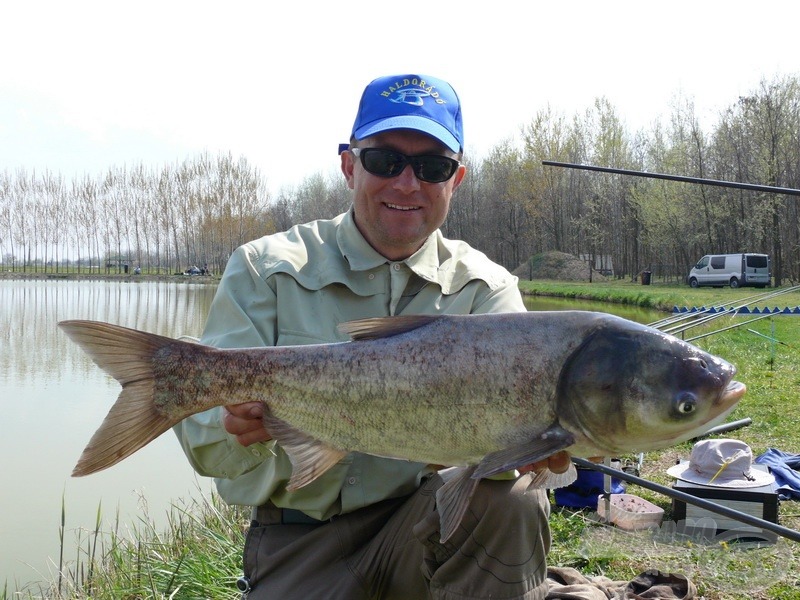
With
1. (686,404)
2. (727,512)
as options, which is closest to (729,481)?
(727,512)

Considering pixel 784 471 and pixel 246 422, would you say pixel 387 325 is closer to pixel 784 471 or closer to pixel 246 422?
pixel 246 422

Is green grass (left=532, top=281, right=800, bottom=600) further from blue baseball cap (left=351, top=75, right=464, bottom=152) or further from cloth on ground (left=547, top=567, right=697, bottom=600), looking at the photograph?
blue baseball cap (left=351, top=75, right=464, bottom=152)

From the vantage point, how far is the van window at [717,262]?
33.7 metres

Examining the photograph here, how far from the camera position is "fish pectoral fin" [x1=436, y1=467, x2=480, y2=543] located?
90.0 inches

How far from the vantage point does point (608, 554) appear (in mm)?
3908


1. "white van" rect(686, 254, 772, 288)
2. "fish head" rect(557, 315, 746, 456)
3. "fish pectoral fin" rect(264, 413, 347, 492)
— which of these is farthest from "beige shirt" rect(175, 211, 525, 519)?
"white van" rect(686, 254, 772, 288)

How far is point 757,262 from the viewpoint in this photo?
1289 inches

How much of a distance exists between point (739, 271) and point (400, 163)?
33.3 metres

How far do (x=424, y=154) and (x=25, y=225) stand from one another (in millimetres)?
70385

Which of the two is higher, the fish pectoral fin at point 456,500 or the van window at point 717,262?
the van window at point 717,262

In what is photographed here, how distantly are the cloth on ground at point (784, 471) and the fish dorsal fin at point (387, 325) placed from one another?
3425 mm

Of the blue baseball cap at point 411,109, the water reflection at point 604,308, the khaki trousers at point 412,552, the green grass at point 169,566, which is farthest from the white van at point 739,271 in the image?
the khaki trousers at point 412,552

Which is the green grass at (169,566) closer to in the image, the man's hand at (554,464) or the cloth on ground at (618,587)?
the cloth on ground at (618,587)

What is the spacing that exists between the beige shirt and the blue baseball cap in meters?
0.45
